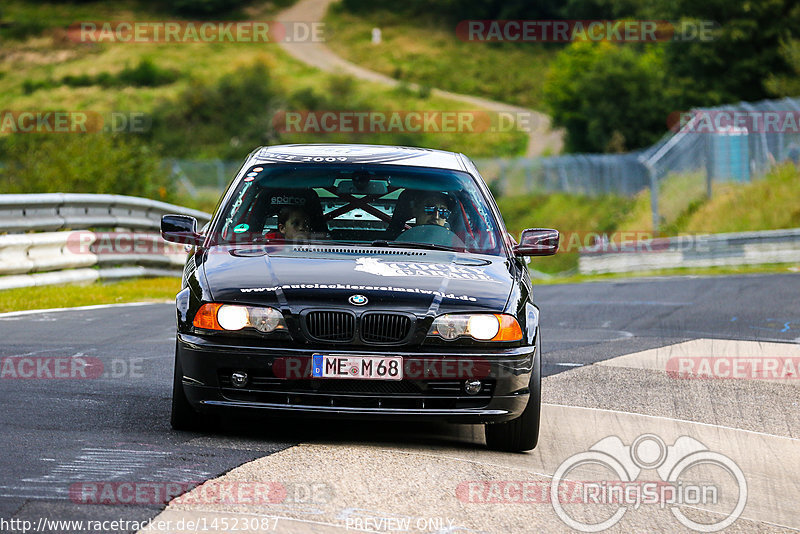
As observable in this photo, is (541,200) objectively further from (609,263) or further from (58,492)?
(58,492)

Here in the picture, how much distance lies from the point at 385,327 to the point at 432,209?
153 centimetres

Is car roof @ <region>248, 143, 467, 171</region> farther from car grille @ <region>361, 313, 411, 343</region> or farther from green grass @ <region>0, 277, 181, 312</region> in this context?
green grass @ <region>0, 277, 181, 312</region>

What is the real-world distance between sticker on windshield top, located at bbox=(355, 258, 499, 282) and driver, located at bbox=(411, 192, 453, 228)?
2.33ft

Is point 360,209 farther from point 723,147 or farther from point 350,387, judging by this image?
point 723,147

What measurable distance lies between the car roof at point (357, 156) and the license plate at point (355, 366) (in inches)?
74.7

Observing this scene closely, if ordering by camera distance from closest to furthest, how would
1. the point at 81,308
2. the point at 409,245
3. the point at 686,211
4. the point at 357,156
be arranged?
the point at 409,245, the point at 357,156, the point at 81,308, the point at 686,211

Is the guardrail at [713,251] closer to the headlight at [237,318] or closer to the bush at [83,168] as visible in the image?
the bush at [83,168]

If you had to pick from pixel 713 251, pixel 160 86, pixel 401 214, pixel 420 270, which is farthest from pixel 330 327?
pixel 160 86

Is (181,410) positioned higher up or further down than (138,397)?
higher up

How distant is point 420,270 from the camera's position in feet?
21.5

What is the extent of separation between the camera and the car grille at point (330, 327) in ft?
19.9

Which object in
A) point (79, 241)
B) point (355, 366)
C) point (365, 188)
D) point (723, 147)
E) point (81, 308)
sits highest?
point (723, 147)

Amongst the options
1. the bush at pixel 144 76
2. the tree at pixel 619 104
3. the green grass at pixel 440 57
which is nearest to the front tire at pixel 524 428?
the tree at pixel 619 104

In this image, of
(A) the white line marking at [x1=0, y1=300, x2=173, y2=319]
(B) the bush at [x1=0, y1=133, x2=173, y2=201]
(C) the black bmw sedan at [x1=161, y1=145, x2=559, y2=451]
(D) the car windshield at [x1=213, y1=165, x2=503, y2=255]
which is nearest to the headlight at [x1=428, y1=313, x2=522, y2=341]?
(C) the black bmw sedan at [x1=161, y1=145, x2=559, y2=451]
